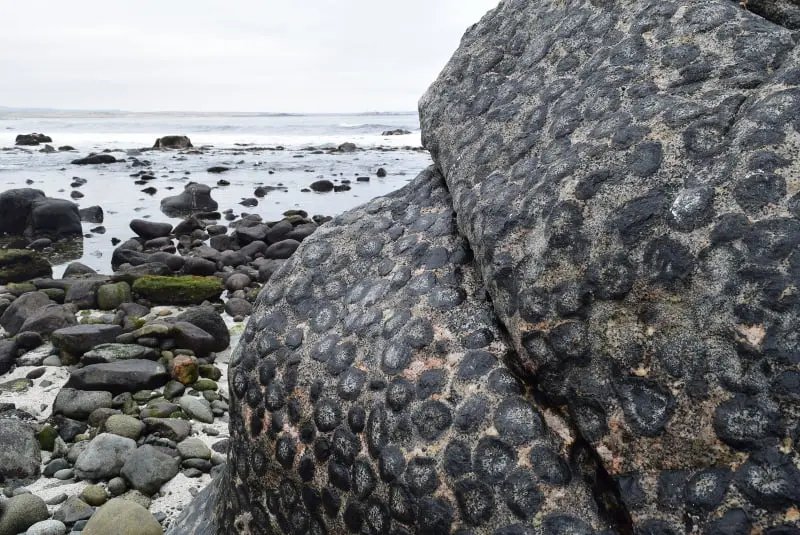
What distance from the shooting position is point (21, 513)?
2.97m

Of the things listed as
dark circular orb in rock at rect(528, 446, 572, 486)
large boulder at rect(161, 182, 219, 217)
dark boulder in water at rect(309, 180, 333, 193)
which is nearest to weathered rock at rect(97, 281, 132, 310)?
dark circular orb in rock at rect(528, 446, 572, 486)

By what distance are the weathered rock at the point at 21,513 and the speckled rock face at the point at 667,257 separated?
8.12 feet

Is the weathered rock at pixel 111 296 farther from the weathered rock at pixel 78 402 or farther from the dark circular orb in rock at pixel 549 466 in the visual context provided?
the dark circular orb in rock at pixel 549 466

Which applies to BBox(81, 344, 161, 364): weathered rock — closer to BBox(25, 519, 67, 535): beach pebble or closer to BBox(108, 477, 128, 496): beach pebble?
BBox(108, 477, 128, 496): beach pebble

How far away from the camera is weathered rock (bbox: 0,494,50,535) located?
2916 millimetres

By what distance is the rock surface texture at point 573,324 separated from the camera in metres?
1.26

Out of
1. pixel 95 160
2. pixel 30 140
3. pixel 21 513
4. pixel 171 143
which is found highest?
pixel 21 513

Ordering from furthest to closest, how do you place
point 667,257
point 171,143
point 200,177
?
point 171,143 → point 200,177 → point 667,257

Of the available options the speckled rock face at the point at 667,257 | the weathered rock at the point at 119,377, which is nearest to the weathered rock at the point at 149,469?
the weathered rock at the point at 119,377

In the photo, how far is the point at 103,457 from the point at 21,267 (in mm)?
5027

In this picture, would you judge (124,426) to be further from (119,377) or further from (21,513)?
(21,513)

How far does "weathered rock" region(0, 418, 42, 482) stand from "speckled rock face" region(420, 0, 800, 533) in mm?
2814

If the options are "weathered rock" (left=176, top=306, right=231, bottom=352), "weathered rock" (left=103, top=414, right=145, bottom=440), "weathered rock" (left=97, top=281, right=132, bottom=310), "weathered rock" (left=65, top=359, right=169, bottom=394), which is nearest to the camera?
"weathered rock" (left=103, top=414, right=145, bottom=440)

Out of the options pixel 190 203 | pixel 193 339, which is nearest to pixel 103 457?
pixel 193 339
